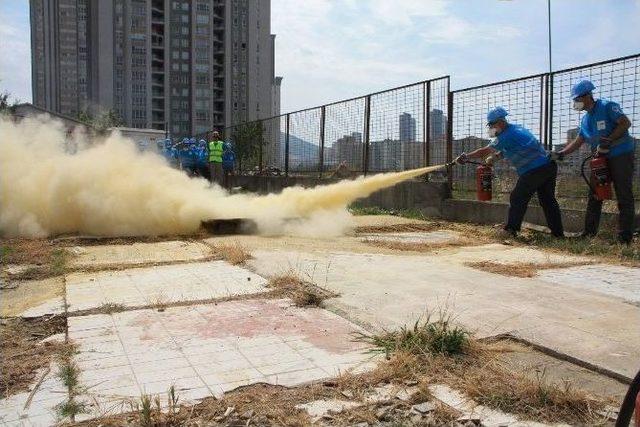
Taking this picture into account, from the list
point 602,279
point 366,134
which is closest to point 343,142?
point 366,134

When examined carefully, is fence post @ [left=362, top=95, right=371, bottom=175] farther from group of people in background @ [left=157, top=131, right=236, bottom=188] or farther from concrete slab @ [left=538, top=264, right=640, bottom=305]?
concrete slab @ [left=538, top=264, right=640, bottom=305]

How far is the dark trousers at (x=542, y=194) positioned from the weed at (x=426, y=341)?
197 inches

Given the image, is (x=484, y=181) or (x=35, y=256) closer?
(x=35, y=256)

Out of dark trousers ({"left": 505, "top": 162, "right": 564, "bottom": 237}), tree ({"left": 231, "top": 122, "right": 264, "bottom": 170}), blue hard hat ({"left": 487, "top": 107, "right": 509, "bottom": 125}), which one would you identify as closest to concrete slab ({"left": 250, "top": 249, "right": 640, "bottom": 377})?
dark trousers ({"left": 505, "top": 162, "right": 564, "bottom": 237})

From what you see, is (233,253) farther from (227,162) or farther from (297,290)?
(227,162)

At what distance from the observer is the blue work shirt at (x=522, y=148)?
804 centimetres

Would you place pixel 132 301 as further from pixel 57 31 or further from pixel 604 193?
pixel 57 31

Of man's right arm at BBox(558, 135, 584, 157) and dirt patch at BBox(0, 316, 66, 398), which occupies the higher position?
man's right arm at BBox(558, 135, 584, 157)

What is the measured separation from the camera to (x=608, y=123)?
721 cm

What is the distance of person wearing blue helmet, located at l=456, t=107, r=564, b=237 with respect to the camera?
8016 millimetres

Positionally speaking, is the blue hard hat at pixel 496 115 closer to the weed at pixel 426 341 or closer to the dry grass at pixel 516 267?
the dry grass at pixel 516 267

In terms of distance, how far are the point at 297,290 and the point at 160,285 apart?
1.32 meters

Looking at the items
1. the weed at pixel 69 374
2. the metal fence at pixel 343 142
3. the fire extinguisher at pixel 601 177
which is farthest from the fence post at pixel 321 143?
the weed at pixel 69 374

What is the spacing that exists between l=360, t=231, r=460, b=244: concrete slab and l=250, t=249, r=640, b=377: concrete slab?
5.90 ft
